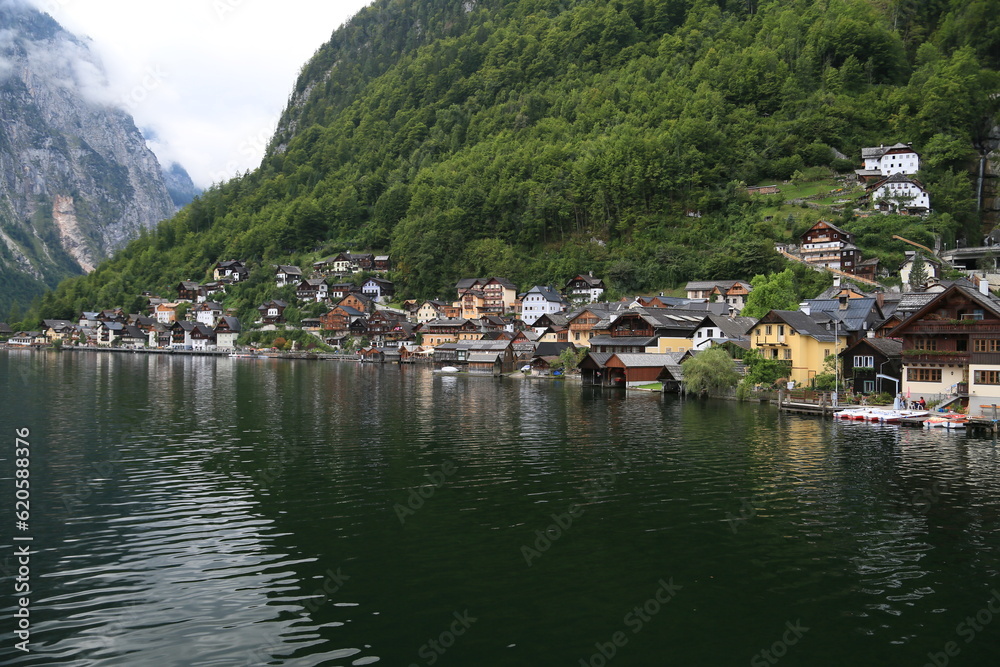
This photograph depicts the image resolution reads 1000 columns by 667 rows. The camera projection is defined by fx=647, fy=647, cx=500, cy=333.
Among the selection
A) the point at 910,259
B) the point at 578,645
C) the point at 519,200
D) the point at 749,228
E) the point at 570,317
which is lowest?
the point at 578,645

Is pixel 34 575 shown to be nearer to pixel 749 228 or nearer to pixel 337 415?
pixel 337 415

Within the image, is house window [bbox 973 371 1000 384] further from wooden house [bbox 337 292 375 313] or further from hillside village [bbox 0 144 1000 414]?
wooden house [bbox 337 292 375 313]

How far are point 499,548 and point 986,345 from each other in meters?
42.0

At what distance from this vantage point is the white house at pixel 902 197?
10856 cm

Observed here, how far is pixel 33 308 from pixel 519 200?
15757 cm

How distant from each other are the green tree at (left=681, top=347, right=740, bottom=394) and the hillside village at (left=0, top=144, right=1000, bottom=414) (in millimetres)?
2263

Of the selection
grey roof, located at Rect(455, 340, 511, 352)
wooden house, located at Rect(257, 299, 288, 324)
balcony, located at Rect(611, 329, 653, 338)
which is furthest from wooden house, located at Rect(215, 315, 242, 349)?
balcony, located at Rect(611, 329, 653, 338)

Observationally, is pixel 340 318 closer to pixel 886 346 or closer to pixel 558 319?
pixel 558 319

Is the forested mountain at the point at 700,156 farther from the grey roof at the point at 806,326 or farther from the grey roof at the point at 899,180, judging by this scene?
the grey roof at the point at 806,326

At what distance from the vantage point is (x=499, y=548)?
1795 cm

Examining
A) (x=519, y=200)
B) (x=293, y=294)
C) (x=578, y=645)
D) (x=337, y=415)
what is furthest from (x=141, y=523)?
(x=293, y=294)

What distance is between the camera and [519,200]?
154m

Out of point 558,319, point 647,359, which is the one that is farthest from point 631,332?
point 558,319

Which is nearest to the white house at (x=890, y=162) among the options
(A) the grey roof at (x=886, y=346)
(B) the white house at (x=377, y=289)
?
(A) the grey roof at (x=886, y=346)
